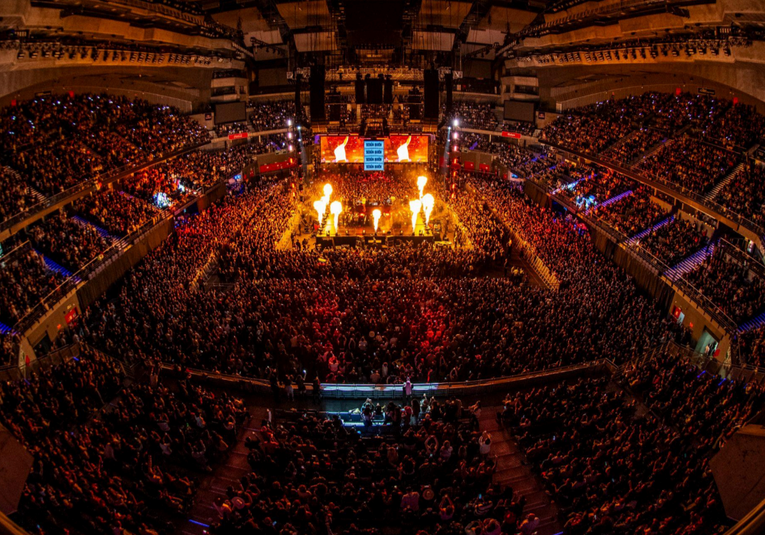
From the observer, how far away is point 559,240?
85.1ft

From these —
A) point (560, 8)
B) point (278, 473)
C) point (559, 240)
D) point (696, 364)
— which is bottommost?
point (278, 473)

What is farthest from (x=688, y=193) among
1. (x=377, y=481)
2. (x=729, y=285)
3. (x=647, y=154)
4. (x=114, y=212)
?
(x=114, y=212)

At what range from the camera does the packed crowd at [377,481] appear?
412 inches

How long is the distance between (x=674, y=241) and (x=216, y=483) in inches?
852

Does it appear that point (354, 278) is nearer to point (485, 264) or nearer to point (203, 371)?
point (485, 264)

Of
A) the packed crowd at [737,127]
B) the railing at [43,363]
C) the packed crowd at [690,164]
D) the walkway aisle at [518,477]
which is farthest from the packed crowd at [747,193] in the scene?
the railing at [43,363]

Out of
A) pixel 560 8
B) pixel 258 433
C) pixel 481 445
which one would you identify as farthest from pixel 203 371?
pixel 560 8

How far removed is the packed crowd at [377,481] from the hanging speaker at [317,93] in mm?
26681

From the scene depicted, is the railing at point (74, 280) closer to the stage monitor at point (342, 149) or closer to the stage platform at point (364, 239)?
the stage platform at point (364, 239)

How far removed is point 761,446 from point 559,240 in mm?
18637

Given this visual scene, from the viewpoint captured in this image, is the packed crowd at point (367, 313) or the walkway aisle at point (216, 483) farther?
the packed crowd at point (367, 313)

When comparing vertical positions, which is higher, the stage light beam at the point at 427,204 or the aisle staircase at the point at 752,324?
the stage light beam at the point at 427,204

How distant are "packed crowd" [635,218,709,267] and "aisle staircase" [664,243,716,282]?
0.19m

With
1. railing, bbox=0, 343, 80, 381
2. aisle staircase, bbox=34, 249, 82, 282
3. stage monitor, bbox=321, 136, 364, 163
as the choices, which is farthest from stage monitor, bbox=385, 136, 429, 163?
railing, bbox=0, 343, 80, 381
